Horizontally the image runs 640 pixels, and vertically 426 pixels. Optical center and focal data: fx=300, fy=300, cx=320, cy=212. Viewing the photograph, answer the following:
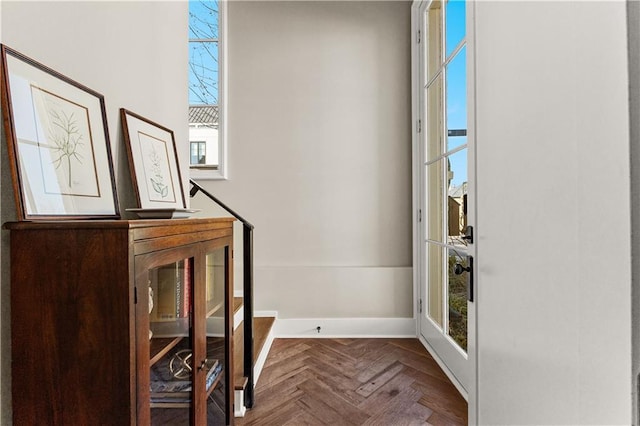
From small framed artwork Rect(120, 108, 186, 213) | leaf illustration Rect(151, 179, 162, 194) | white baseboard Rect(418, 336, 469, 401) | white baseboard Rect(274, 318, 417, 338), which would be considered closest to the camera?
small framed artwork Rect(120, 108, 186, 213)

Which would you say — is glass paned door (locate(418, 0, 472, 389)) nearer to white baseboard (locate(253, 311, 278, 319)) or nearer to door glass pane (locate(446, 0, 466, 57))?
door glass pane (locate(446, 0, 466, 57))

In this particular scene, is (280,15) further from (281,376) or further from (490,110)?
(281,376)

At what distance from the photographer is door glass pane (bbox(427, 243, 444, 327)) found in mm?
2137

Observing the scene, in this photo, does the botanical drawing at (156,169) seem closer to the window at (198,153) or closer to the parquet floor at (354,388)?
the parquet floor at (354,388)

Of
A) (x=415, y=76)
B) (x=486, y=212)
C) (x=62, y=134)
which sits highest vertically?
(x=415, y=76)

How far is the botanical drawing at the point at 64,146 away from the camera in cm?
75

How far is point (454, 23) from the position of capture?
6.13 feet

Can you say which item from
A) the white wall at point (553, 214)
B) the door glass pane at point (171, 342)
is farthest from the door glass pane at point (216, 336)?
the white wall at point (553, 214)

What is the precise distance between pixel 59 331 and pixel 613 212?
1048mm

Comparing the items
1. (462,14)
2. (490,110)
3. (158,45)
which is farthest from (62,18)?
(462,14)

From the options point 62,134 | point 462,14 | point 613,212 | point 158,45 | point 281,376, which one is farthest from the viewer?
point 281,376

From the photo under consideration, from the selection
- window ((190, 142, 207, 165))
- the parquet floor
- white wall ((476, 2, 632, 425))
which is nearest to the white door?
the parquet floor

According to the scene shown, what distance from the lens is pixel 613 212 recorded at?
43 cm

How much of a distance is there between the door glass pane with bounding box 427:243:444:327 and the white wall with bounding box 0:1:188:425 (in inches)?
70.1
